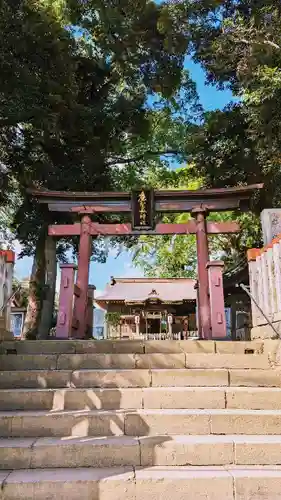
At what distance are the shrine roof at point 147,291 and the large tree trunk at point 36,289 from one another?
4.04 m

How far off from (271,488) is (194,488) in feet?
1.85

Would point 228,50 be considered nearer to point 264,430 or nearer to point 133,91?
point 133,91

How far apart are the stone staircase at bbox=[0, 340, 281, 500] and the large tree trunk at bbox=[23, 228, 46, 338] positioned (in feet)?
20.2

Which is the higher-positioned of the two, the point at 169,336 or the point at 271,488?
the point at 169,336

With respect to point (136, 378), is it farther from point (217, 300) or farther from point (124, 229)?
point (124, 229)

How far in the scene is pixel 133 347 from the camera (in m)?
5.51

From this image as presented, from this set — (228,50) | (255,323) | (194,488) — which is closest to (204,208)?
(255,323)

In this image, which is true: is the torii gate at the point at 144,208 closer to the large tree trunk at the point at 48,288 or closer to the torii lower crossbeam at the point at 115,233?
the torii lower crossbeam at the point at 115,233

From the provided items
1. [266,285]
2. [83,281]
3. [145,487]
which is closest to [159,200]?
[83,281]

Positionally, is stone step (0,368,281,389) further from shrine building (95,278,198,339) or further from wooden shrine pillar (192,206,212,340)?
shrine building (95,278,198,339)

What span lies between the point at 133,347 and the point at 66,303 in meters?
2.68

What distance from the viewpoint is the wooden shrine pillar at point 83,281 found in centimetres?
839

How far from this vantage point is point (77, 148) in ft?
40.2

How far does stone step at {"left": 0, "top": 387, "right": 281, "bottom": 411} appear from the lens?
410 cm
